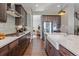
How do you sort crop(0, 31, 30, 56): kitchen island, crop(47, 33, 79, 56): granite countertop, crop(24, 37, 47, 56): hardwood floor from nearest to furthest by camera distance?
crop(47, 33, 79, 56): granite countertop < crop(0, 31, 30, 56): kitchen island < crop(24, 37, 47, 56): hardwood floor

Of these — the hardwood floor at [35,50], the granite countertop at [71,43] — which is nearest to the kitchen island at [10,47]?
the hardwood floor at [35,50]

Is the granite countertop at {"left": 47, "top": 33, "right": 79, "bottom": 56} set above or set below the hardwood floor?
above

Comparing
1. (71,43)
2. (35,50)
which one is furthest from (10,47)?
(71,43)

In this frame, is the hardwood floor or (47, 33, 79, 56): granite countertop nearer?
(47, 33, 79, 56): granite countertop

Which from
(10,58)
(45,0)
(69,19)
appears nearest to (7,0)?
(45,0)

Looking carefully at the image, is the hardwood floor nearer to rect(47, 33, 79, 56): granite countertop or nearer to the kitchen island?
the kitchen island

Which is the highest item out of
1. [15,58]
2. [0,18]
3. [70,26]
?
[0,18]

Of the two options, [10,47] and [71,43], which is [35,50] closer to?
[10,47]

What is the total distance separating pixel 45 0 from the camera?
43.5 inches

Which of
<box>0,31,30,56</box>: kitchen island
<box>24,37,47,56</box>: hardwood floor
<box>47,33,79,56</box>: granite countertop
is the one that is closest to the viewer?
<box>47,33,79,56</box>: granite countertop

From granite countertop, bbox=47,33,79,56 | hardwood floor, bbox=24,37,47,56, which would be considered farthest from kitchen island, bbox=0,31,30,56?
granite countertop, bbox=47,33,79,56

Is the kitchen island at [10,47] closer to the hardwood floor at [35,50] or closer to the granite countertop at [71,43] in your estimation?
the hardwood floor at [35,50]

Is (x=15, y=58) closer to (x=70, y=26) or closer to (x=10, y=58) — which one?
→ (x=10, y=58)

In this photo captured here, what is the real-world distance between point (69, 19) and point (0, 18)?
42.4 inches
